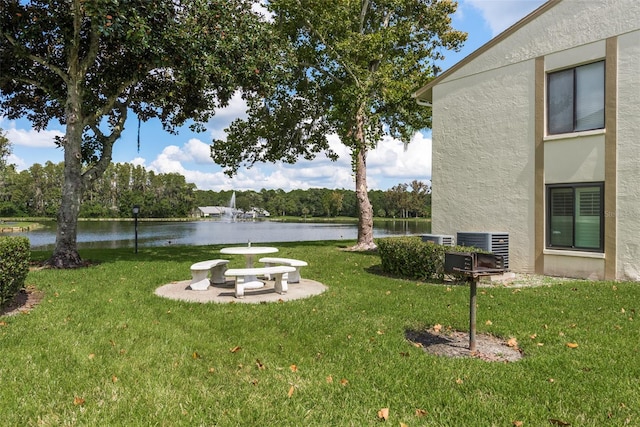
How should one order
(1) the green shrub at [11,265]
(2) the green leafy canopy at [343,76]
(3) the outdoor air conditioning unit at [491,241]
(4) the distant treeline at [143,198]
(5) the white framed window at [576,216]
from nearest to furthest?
(1) the green shrub at [11,265]
(5) the white framed window at [576,216]
(3) the outdoor air conditioning unit at [491,241]
(2) the green leafy canopy at [343,76]
(4) the distant treeline at [143,198]

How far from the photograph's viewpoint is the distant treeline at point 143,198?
85.8m

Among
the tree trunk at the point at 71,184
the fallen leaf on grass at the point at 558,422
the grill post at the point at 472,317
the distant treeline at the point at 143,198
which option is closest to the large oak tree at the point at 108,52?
the tree trunk at the point at 71,184

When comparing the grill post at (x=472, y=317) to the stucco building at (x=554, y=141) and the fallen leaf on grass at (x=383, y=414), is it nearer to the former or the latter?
the fallen leaf on grass at (x=383, y=414)

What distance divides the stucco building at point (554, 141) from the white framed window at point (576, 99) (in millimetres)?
24

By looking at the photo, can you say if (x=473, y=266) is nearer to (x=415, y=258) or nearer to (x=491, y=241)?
(x=415, y=258)

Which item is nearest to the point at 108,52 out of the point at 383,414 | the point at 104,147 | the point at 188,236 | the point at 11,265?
the point at 104,147

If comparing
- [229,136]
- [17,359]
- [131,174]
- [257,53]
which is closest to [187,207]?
[131,174]

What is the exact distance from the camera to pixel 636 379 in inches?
151

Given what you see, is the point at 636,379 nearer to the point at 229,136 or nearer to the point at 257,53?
the point at 257,53

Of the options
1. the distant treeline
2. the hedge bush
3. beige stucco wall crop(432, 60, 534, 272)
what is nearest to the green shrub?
the hedge bush

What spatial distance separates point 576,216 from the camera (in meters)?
9.89

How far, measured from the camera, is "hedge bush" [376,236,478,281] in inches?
360

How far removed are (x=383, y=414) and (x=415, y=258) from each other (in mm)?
6498

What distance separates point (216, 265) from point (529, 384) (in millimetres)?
6385
